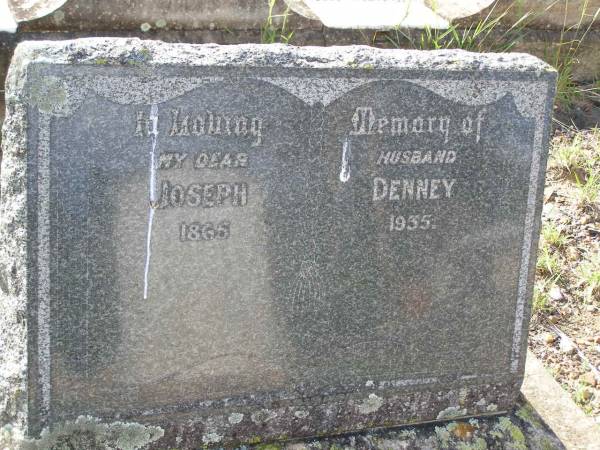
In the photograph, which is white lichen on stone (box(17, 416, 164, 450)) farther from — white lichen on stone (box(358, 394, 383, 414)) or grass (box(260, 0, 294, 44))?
grass (box(260, 0, 294, 44))

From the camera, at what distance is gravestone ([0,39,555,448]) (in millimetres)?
2055

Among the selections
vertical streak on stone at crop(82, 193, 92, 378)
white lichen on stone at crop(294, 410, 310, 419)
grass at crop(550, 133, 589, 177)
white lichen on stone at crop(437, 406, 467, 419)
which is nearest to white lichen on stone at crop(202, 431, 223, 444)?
white lichen on stone at crop(294, 410, 310, 419)

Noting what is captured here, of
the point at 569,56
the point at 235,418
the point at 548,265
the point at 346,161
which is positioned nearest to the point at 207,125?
the point at 346,161

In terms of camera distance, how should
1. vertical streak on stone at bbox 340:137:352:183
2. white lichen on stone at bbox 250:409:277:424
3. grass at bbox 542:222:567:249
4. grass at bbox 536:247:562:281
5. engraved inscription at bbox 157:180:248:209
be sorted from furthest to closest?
grass at bbox 542:222:567:249
grass at bbox 536:247:562:281
white lichen on stone at bbox 250:409:277:424
vertical streak on stone at bbox 340:137:352:183
engraved inscription at bbox 157:180:248:209

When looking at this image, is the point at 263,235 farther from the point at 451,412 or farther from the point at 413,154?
the point at 451,412

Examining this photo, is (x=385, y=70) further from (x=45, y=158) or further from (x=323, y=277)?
(x=45, y=158)

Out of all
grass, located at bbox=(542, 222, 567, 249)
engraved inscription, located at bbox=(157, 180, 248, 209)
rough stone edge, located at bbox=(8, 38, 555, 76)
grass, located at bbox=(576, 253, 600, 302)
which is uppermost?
rough stone edge, located at bbox=(8, 38, 555, 76)

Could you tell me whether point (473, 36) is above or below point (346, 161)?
above

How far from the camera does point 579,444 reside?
2.59 metres

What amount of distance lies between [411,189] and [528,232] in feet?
1.42

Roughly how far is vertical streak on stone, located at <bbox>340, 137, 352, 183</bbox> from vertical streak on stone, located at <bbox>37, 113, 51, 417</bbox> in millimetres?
790

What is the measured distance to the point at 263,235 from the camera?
2.25 m

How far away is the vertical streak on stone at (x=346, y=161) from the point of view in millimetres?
2262

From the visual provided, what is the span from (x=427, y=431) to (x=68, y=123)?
1430 millimetres
